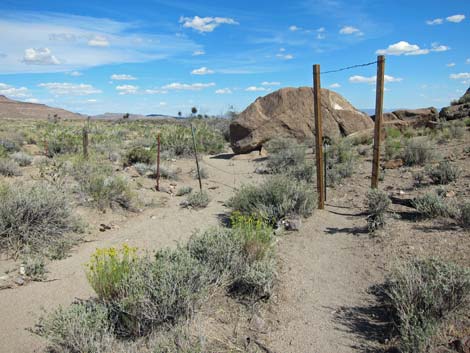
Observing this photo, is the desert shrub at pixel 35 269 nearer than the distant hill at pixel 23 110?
Yes

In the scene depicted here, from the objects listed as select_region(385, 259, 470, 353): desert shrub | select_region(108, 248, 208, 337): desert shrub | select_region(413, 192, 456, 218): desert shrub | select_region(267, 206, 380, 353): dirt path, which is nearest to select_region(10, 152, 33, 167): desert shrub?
select_region(267, 206, 380, 353): dirt path

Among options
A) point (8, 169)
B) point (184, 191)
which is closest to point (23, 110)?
point (8, 169)

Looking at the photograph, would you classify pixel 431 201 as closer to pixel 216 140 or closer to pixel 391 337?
pixel 391 337

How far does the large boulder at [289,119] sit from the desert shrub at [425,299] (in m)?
12.6

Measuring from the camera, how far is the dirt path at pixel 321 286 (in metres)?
3.91

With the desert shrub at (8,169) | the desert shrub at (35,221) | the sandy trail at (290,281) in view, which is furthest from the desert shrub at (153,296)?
the desert shrub at (8,169)

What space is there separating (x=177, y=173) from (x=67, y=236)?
22.3ft

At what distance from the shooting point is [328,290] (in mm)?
4953

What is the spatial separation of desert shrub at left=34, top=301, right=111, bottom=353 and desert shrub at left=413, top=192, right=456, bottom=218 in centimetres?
567

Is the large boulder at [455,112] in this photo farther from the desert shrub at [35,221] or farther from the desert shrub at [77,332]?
the desert shrub at [77,332]

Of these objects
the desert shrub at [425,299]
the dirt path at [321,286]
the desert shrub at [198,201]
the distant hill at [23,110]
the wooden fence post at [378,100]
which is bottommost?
the dirt path at [321,286]

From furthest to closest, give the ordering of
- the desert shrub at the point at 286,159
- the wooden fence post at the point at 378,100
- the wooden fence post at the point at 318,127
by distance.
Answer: the desert shrub at the point at 286,159 → the wooden fence post at the point at 318,127 → the wooden fence post at the point at 378,100

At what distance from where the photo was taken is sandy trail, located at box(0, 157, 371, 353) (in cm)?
398

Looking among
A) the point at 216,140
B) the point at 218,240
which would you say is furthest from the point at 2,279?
the point at 216,140
